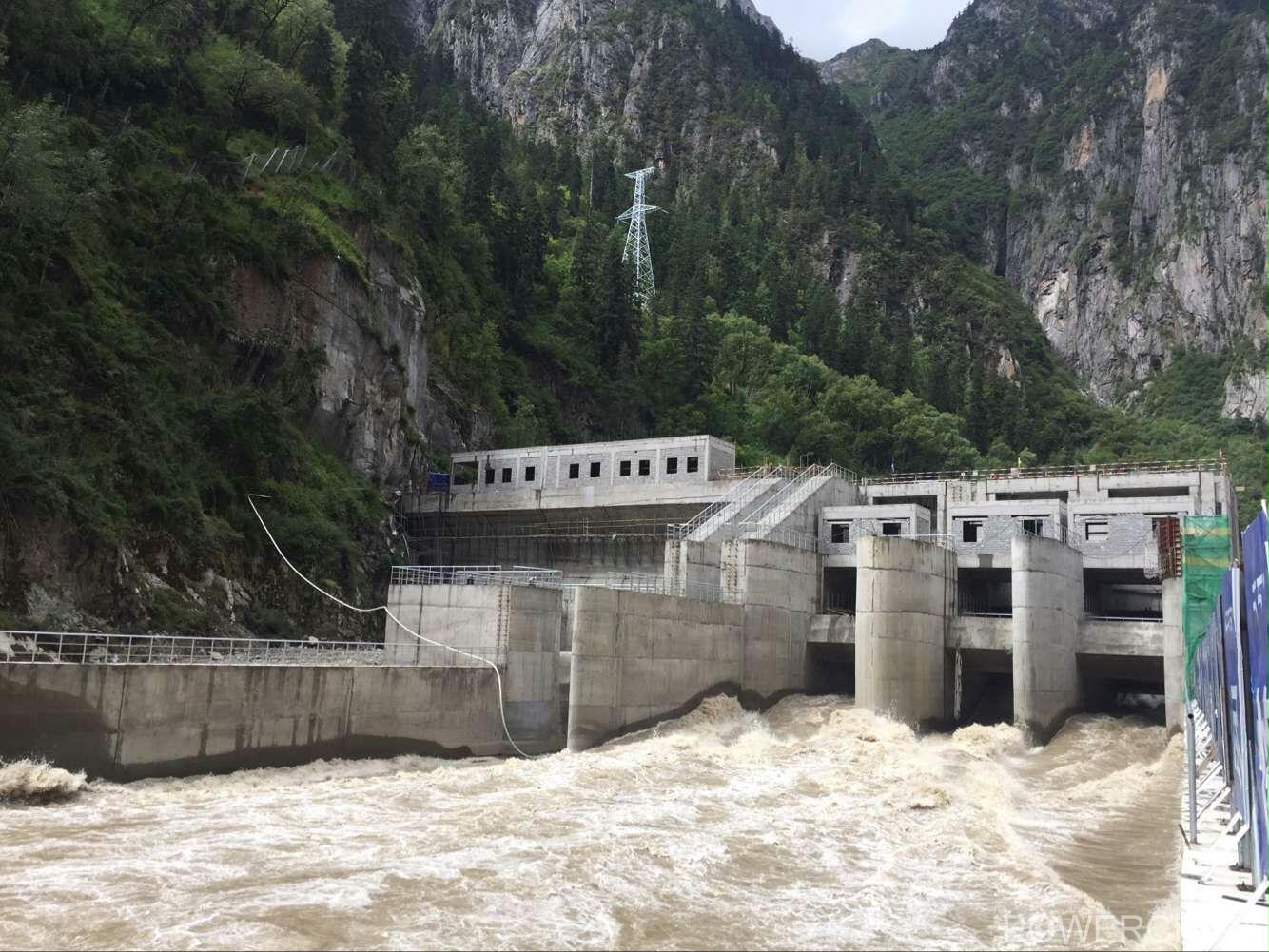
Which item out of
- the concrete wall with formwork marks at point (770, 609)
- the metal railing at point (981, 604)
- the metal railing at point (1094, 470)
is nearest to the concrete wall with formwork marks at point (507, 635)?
the concrete wall with formwork marks at point (770, 609)

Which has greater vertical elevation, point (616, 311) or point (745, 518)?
point (616, 311)

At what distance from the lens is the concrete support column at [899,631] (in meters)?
36.1

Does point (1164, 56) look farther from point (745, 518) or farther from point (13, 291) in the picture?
point (13, 291)

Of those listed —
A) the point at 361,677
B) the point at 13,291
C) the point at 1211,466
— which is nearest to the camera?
the point at 361,677

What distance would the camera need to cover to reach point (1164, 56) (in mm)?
188125

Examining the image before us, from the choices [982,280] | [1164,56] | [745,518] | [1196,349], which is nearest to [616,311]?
[745,518]

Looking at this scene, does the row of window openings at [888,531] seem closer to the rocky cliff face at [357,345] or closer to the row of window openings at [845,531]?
the row of window openings at [845,531]

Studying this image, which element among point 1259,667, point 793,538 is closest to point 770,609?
point 793,538

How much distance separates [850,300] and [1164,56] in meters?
103

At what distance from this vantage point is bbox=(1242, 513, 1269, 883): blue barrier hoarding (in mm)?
9891

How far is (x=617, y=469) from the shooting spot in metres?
52.3

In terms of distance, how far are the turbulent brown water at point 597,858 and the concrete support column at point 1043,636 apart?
5661mm

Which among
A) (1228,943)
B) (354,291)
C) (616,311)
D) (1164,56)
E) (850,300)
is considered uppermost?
(1164,56)

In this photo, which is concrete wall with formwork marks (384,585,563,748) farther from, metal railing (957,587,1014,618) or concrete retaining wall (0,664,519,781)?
metal railing (957,587,1014,618)
